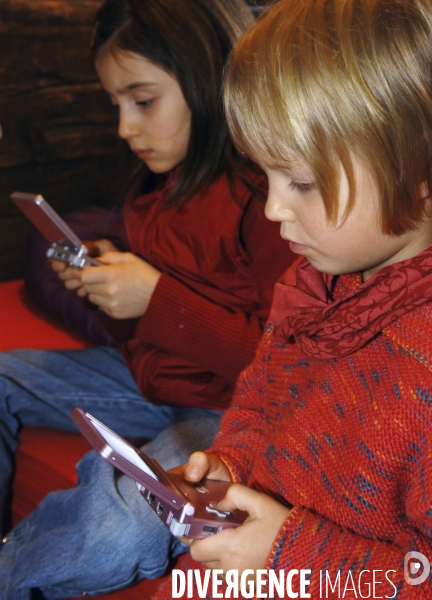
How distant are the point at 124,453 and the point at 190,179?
551 mm

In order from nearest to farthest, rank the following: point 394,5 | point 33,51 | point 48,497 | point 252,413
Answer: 1. point 394,5
2. point 252,413
3. point 48,497
4. point 33,51

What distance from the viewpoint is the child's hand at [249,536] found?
64 centimetres

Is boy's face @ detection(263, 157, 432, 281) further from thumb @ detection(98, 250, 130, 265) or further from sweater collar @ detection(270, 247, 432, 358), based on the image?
thumb @ detection(98, 250, 130, 265)

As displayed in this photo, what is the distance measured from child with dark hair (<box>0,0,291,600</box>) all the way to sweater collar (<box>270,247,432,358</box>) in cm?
25

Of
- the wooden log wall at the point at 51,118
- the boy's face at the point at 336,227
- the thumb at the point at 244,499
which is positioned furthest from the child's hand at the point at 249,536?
the wooden log wall at the point at 51,118

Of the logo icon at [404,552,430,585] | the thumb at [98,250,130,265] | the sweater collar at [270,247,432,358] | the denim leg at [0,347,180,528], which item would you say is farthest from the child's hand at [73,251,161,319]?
the logo icon at [404,552,430,585]

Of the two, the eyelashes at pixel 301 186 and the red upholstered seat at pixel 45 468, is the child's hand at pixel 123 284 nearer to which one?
the red upholstered seat at pixel 45 468

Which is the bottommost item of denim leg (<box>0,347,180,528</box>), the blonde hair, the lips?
denim leg (<box>0,347,180,528</box>)

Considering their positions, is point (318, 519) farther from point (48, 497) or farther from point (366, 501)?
point (48, 497)

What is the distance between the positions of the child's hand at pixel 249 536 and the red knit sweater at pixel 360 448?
0.02 metres

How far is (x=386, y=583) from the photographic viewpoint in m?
0.57

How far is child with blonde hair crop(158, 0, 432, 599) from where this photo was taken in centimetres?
55

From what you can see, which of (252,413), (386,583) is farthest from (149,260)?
(386,583)

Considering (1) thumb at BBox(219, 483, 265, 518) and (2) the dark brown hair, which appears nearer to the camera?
(1) thumb at BBox(219, 483, 265, 518)
